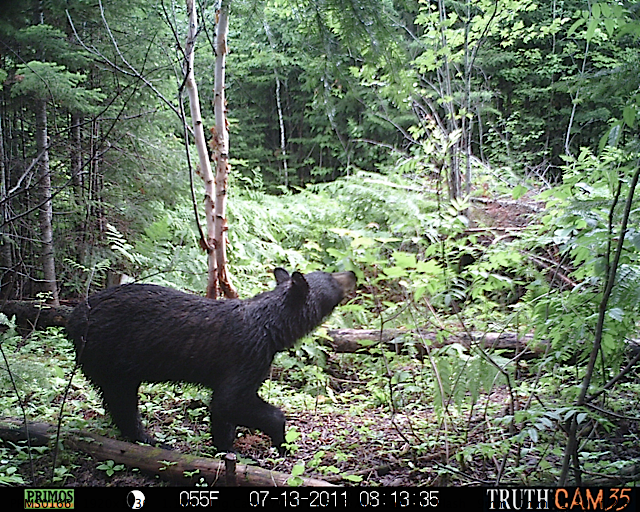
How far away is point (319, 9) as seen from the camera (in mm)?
2705

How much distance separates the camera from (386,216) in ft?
16.1

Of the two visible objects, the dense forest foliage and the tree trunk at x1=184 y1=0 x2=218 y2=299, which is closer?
the dense forest foliage

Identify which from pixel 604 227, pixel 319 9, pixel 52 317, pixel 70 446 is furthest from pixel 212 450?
pixel 319 9

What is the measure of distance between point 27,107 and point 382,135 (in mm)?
4020

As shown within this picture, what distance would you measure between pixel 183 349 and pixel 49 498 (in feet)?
3.11

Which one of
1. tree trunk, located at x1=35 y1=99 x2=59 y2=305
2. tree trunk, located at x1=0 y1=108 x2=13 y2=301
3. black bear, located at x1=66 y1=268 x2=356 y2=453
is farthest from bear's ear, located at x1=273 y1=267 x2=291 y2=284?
tree trunk, located at x1=0 y1=108 x2=13 y2=301

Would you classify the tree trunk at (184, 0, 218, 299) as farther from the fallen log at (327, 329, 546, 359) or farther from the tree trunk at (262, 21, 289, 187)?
the tree trunk at (262, 21, 289, 187)

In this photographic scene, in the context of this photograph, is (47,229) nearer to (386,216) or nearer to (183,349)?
(183,349)

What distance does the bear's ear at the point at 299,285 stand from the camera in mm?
2852

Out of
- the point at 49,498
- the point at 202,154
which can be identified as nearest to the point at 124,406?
the point at 49,498

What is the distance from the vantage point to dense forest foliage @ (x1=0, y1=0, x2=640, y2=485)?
234 cm

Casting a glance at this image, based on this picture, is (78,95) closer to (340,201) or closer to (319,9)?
(319,9)

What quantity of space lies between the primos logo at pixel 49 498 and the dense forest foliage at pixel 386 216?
0.30 feet

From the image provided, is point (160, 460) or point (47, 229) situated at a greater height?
point (47, 229)
